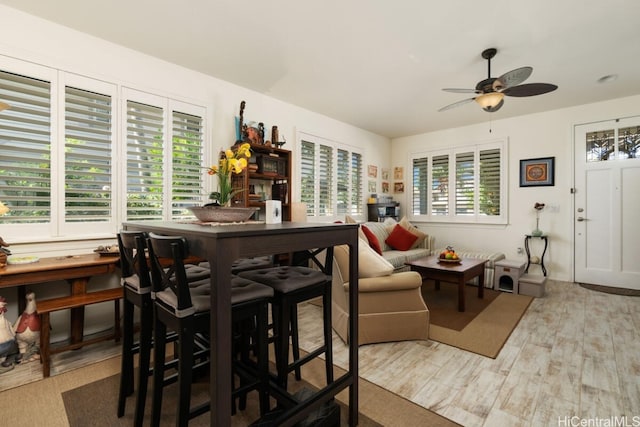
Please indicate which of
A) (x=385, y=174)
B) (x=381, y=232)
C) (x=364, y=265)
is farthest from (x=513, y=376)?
(x=385, y=174)

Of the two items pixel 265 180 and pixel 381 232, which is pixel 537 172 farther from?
pixel 265 180

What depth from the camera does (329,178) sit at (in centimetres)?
509

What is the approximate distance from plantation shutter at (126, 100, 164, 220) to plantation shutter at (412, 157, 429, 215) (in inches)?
190

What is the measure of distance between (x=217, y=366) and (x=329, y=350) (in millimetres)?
889

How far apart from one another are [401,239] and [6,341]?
4.57 m

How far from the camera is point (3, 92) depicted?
89.6 inches

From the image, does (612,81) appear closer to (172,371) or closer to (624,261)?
(624,261)

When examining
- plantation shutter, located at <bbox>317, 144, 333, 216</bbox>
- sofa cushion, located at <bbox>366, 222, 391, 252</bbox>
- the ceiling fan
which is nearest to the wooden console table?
plantation shutter, located at <bbox>317, 144, 333, 216</bbox>

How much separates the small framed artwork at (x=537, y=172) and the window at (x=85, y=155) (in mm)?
5094

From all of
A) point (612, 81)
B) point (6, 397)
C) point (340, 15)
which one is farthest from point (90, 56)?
point (612, 81)

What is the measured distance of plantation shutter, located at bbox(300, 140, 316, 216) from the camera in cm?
460

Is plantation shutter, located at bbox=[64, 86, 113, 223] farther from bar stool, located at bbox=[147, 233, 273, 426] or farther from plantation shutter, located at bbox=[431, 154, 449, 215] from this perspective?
plantation shutter, located at bbox=[431, 154, 449, 215]

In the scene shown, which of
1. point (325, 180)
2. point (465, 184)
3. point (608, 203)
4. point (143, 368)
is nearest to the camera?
point (143, 368)

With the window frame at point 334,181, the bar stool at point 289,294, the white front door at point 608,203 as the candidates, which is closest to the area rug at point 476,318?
the bar stool at point 289,294
